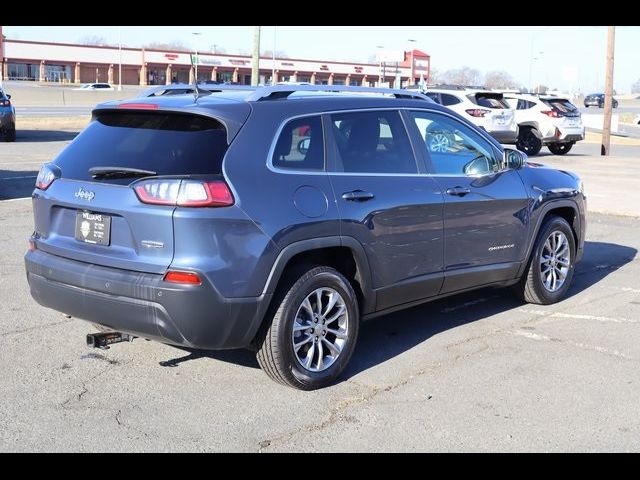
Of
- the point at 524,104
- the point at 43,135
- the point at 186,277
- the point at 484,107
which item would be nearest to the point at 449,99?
the point at 484,107

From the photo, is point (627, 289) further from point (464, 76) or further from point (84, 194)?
point (464, 76)

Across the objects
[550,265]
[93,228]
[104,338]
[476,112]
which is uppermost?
[476,112]

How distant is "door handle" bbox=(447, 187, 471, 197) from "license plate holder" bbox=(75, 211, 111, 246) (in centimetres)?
245

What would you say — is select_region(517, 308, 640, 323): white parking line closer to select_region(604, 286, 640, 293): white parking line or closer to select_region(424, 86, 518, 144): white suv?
select_region(604, 286, 640, 293): white parking line

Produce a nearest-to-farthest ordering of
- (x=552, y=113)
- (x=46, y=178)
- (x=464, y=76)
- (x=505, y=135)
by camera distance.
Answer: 1. (x=46, y=178)
2. (x=505, y=135)
3. (x=552, y=113)
4. (x=464, y=76)

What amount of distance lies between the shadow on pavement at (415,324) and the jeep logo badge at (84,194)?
127cm

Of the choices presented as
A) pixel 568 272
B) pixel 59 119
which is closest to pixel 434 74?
pixel 59 119

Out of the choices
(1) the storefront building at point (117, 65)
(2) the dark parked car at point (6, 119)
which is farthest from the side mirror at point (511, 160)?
(1) the storefront building at point (117, 65)

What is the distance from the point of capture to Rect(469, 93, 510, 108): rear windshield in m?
22.9

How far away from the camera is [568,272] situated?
7312 mm

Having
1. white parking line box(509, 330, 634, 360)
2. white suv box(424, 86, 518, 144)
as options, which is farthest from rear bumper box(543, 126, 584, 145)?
white parking line box(509, 330, 634, 360)

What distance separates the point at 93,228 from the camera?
473cm

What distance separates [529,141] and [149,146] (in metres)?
21.4
